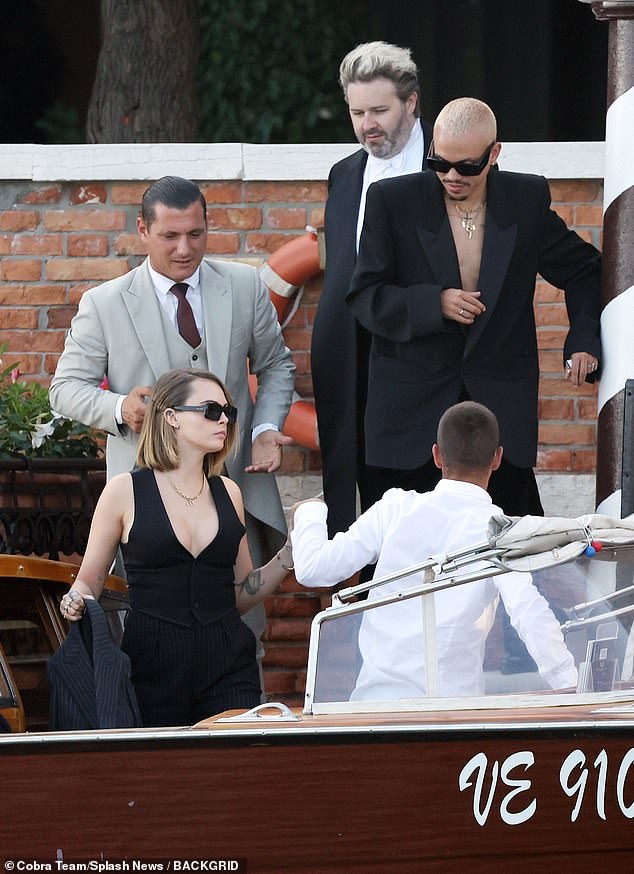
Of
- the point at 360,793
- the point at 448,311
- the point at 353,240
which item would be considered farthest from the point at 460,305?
the point at 360,793

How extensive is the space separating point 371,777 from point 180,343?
189 cm

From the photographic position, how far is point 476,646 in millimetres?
3062

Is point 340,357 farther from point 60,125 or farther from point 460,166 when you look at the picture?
point 60,125

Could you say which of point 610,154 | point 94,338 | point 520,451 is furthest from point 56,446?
point 610,154

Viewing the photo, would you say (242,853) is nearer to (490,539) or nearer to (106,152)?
(490,539)

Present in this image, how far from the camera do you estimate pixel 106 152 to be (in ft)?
18.3

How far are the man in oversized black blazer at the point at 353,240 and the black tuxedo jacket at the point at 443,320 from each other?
289 mm

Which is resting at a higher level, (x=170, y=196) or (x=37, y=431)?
(x=170, y=196)

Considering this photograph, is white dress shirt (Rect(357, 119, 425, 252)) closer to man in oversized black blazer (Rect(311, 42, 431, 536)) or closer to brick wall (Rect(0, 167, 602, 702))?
man in oversized black blazer (Rect(311, 42, 431, 536))

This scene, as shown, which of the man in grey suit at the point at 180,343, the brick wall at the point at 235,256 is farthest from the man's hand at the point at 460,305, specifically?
the brick wall at the point at 235,256

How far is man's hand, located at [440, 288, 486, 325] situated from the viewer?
160 inches

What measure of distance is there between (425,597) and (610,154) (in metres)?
1.77

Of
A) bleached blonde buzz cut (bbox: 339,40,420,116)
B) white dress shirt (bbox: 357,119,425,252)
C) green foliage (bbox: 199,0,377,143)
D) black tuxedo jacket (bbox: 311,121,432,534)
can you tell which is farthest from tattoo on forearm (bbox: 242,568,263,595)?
green foliage (bbox: 199,0,377,143)

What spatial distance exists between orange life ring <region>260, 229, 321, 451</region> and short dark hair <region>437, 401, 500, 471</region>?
1857 millimetres
